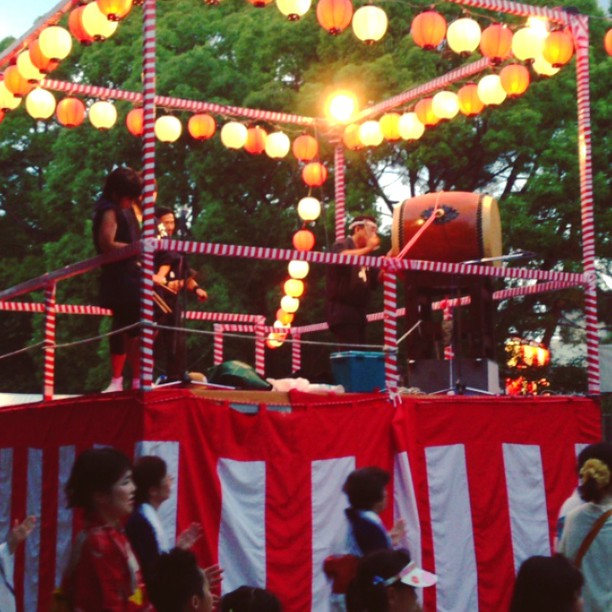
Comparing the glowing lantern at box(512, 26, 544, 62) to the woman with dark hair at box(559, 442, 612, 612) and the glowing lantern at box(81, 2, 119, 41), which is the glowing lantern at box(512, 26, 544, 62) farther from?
Result: the woman with dark hair at box(559, 442, 612, 612)

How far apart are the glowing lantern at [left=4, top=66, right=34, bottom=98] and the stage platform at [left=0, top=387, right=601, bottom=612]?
4.06 m

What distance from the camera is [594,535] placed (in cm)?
600

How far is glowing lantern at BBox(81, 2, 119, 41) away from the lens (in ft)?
38.8

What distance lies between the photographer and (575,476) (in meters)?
10.8

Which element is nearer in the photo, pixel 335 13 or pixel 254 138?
pixel 335 13

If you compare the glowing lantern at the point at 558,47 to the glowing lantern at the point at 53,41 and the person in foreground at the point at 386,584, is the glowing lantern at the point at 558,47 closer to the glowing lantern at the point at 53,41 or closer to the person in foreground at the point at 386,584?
the glowing lantern at the point at 53,41

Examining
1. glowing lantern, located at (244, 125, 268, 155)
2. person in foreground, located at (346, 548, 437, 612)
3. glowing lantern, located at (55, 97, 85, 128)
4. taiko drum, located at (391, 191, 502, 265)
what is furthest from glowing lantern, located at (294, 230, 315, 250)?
person in foreground, located at (346, 548, 437, 612)

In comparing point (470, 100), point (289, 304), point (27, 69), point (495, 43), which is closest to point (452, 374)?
point (495, 43)

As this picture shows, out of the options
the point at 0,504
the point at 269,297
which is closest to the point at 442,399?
the point at 0,504

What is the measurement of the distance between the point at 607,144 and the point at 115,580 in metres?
20.9

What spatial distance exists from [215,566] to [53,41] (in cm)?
791

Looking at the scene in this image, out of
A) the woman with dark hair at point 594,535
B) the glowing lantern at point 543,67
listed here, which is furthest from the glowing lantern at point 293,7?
the woman with dark hair at point 594,535

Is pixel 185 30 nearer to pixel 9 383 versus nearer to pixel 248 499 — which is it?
pixel 9 383

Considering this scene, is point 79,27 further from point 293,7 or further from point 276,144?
point 276,144
